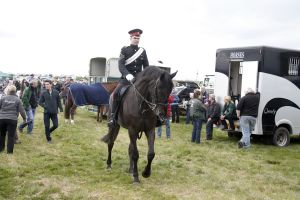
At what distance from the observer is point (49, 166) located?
8602 millimetres

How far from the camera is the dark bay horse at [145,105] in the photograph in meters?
6.64

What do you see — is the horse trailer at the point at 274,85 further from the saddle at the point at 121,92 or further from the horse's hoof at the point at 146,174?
the horse's hoof at the point at 146,174

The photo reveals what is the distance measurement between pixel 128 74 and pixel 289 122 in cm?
771

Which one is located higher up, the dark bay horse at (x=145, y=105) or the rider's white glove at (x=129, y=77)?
the rider's white glove at (x=129, y=77)

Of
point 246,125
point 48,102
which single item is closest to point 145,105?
point 48,102

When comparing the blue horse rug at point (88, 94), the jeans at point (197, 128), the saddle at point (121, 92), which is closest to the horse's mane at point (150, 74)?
the saddle at point (121, 92)

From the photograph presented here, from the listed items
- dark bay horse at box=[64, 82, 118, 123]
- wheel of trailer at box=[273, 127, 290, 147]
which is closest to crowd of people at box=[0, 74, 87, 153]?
dark bay horse at box=[64, 82, 118, 123]

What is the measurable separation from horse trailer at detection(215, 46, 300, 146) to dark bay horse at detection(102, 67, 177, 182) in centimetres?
607

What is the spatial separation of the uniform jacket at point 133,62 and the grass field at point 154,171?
218cm

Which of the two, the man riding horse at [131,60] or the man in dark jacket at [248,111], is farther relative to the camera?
the man in dark jacket at [248,111]

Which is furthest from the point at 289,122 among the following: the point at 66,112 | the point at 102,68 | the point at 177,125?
the point at 102,68

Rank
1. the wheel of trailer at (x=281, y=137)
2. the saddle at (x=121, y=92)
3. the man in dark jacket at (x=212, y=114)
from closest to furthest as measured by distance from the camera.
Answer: the saddle at (x=121, y=92) → the wheel of trailer at (x=281, y=137) → the man in dark jacket at (x=212, y=114)

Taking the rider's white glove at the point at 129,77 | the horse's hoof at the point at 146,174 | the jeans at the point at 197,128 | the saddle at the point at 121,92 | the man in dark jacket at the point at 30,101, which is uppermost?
the rider's white glove at the point at 129,77

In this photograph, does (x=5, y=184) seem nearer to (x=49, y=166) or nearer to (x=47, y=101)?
(x=49, y=166)
